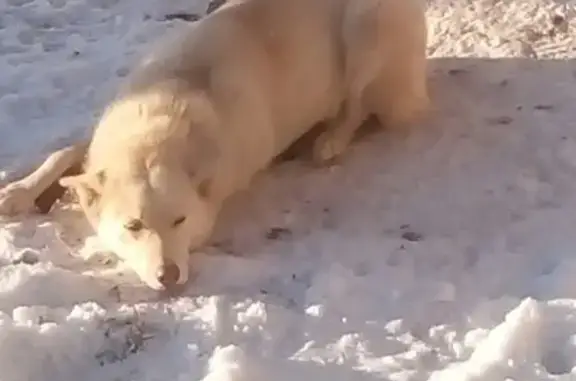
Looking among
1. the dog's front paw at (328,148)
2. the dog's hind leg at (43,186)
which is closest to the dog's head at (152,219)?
the dog's hind leg at (43,186)

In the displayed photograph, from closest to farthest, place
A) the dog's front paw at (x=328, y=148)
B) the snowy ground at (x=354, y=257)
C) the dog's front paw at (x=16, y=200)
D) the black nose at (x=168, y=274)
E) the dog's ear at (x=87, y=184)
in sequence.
Answer: the snowy ground at (x=354, y=257) → the black nose at (x=168, y=274) → the dog's ear at (x=87, y=184) → the dog's front paw at (x=16, y=200) → the dog's front paw at (x=328, y=148)

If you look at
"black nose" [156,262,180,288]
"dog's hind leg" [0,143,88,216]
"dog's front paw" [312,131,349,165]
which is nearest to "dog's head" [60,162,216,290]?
"black nose" [156,262,180,288]

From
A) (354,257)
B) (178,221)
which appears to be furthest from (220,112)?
(354,257)

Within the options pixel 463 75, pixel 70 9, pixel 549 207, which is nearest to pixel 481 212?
pixel 549 207

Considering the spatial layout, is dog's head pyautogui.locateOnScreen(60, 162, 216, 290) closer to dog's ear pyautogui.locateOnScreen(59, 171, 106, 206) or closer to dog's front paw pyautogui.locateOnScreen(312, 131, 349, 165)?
dog's ear pyautogui.locateOnScreen(59, 171, 106, 206)

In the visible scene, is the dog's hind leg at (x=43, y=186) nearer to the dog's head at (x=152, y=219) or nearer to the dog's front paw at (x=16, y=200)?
the dog's front paw at (x=16, y=200)

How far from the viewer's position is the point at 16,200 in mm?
2654

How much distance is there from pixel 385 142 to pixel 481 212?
479 millimetres

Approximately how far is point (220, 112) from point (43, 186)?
0.48 meters

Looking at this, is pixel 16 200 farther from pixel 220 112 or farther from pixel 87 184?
pixel 220 112

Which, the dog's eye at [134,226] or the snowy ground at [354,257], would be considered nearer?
the snowy ground at [354,257]

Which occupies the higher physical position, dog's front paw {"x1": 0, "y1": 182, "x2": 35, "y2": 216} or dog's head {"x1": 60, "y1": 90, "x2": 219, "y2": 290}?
dog's head {"x1": 60, "y1": 90, "x2": 219, "y2": 290}

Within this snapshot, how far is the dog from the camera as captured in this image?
237 cm

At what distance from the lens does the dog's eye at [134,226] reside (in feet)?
7.68
